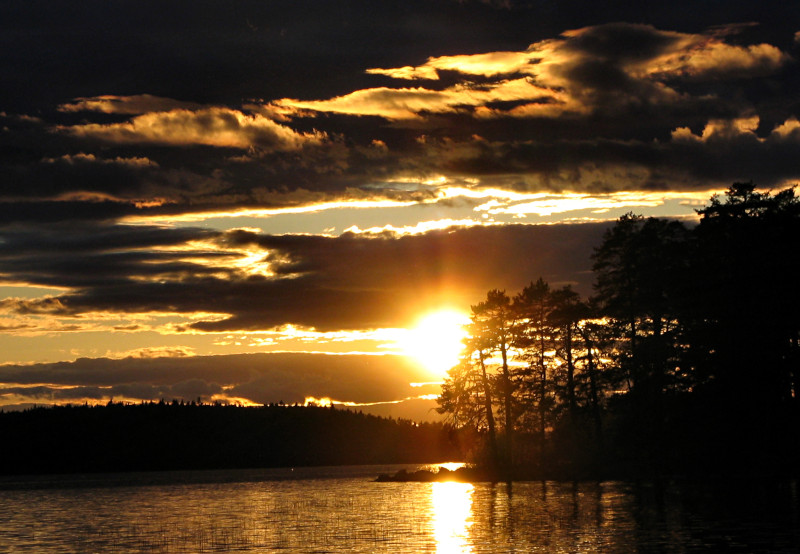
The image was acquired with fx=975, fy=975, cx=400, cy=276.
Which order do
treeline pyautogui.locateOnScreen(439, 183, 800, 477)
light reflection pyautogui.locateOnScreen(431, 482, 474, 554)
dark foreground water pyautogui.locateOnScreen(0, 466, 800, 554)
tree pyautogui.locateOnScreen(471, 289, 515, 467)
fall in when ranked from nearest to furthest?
dark foreground water pyautogui.locateOnScreen(0, 466, 800, 554) → light reflection pyautogui.locateOnScreen(431, 482, 474, 554) → treeline pyautogui.locateOnScreen(439, 183, 800, 477) → tree pyautogui.locateOnScreen(471, 289, 515, 467)

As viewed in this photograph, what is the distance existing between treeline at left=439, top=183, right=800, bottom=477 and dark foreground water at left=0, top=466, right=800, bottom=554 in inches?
147

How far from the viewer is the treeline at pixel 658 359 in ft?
214

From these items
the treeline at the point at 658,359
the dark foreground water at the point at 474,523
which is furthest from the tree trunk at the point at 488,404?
the dark foreground water at the point at 474,523

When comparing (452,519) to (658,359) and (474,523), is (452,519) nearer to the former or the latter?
(474,523)

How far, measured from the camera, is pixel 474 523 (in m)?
53.1

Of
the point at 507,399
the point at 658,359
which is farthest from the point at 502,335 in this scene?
the point at 658,359

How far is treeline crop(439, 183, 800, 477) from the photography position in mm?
65125

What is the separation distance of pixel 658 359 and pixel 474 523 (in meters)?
26.5

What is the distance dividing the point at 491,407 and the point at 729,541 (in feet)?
180

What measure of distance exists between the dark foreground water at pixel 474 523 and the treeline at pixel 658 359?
373cm

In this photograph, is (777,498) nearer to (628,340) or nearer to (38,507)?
(628,340)

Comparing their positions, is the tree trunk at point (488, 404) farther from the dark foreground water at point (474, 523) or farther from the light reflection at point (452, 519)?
the dark foreground water at point (474, 523)

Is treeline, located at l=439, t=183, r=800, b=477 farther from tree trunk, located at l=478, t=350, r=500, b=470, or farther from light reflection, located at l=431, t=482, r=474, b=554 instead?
light reflection, located at l=431, t=482, r=474, b=554

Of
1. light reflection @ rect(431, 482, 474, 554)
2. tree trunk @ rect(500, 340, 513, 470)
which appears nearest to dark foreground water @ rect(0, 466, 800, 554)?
light reflection @ rect(431, 482, 474, 554)
